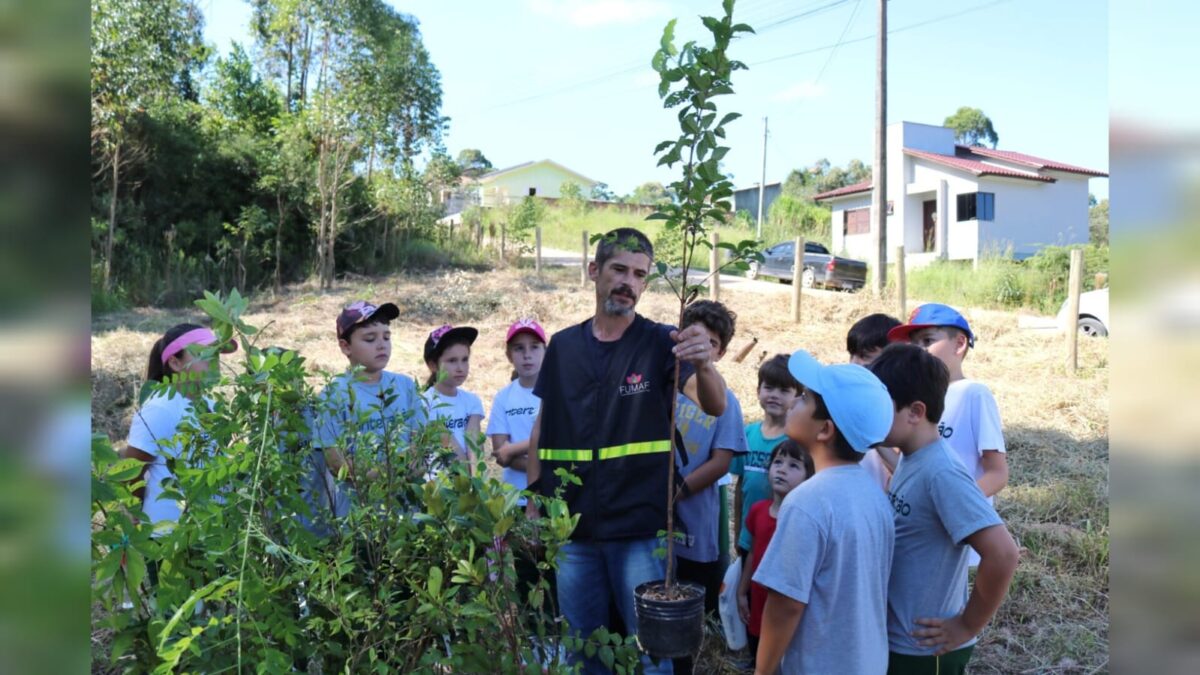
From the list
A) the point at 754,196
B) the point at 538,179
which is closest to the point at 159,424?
the point at 754,196

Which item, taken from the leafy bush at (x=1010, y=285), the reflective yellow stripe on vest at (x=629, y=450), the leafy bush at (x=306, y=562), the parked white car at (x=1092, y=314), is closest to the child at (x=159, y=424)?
the leafy bush at (x=306, y=562)

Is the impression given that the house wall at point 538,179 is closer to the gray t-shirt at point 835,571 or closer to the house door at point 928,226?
the house door at point 928,226

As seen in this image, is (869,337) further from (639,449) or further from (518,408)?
(518,408)

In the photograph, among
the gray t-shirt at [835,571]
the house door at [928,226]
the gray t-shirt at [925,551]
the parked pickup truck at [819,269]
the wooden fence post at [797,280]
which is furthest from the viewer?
the house door at [928,226]

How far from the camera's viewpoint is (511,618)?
165 cm

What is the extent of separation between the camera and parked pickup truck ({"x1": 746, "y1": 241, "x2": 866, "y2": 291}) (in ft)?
65.9

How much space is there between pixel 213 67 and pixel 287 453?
936 inches

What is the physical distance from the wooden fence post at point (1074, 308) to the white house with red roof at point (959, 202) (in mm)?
18512

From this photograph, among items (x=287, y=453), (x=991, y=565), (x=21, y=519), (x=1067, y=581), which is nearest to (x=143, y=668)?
(x=287, y=453)

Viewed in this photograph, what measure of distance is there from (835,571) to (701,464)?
4.45ft

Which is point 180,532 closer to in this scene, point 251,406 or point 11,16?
point 251,406

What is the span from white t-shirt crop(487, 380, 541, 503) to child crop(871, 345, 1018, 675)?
2090mm

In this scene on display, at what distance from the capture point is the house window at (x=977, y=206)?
2833 cm

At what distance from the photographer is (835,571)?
2.07 meters
